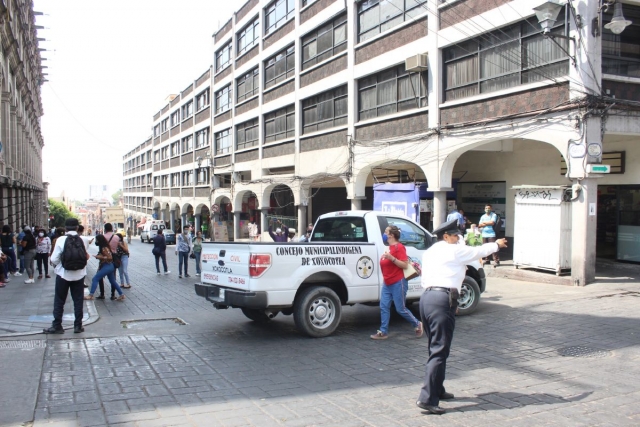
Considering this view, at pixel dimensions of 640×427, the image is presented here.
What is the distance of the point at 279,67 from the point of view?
28109 millimetres

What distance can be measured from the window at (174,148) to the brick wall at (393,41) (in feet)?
111

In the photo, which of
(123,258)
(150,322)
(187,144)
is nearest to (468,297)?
(150,322)

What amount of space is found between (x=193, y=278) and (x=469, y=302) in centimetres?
949

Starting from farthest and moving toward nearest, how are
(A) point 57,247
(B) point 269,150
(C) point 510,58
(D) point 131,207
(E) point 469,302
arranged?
(D) point 131,207 < (B) point 269,150 < (C) point 510,58 < (E) point 469,302 < (A) point 57,247

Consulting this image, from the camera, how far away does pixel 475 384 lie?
18.6 ft

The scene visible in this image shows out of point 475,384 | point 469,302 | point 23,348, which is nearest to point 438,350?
point 475,384

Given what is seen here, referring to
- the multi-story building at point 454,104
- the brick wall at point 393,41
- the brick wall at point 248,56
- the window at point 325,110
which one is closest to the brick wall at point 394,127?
the multi-story building at point 454,104

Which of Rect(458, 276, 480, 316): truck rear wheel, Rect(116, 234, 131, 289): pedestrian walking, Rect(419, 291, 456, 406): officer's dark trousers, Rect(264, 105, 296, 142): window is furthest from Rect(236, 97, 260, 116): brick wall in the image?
Rect(419, 291, 456, 406): officer's dark trousers

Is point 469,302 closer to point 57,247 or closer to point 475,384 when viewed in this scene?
point 475,384

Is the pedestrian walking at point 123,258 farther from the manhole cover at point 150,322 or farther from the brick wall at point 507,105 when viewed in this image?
the brick wall at point 507,105

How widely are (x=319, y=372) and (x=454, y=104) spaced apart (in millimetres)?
11994

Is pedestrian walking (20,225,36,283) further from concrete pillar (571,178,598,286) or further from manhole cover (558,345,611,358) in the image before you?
concrete pillar (571,178,598,286)

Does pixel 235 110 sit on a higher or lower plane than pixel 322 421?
higher

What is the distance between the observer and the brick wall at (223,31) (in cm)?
3597
